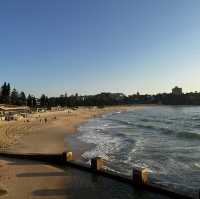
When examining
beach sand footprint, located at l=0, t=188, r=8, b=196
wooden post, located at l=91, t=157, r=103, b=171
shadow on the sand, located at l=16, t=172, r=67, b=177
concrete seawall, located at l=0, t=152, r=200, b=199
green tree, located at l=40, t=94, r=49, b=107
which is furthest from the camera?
green tree, located at l=40, t=94, r=49, b=107

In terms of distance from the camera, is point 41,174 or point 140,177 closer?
point 140,177

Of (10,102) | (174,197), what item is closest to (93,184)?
(174,197)

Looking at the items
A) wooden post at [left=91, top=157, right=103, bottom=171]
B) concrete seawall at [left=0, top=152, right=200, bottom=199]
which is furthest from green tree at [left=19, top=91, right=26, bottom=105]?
wooden post at [left=91, top=157, right=103, bottom=171]

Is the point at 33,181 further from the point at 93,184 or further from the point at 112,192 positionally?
the point at 112,192

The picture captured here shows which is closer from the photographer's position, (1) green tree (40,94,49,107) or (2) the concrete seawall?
(2) the concrete seawall

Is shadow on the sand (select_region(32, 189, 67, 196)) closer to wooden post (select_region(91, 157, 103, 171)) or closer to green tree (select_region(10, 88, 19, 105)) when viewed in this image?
wooden post (select_region(91, 157, 103, 171))

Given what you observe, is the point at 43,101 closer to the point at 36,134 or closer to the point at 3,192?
the point at 36,134

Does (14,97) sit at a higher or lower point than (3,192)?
higher

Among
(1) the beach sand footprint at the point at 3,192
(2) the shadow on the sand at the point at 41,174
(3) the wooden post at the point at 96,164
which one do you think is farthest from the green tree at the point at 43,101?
(1) the beach sand footprint at the point at 3,192

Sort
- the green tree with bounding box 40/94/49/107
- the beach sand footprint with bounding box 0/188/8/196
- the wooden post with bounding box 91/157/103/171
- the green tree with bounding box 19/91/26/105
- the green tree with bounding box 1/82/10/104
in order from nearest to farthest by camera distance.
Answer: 1. the beach sand footprint with bounding box 0/188/8/196
2. the wooden post with bounding box 91/157/103/171
3. the green tree with bounding box 1/82/10/104
4. the green tree with bounding box 19/91/26/105
5. the green tree with bounding box 40/94/49/107

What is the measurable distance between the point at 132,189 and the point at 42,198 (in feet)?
14.4

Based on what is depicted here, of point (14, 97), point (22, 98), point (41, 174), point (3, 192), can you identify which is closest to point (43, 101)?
point (22, 98)

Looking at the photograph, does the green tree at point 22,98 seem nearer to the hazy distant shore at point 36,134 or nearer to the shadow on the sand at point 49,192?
the hazy distant shore at point 36,134

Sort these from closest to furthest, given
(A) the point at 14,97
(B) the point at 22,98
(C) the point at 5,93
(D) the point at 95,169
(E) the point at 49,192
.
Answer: (E) the point at 49,192
(D) the point at 95,169
(C) the point at 5,93
(A) the point at 14,97
(B) the point at 22,98
